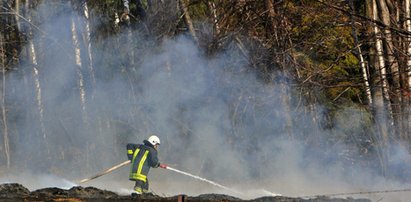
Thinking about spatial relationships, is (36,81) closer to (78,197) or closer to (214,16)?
(214,16)

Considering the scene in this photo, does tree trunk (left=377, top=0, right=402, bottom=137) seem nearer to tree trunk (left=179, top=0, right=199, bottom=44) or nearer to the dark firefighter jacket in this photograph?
tree trunk (left=179, top=0, right=199, bottom=44)

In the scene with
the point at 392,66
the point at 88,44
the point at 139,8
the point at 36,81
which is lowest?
the point at 392,66

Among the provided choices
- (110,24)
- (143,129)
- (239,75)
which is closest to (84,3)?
(110,24)

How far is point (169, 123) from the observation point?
86.2ft

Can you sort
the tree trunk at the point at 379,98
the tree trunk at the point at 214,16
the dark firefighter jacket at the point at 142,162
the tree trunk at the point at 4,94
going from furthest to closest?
the tree trunk at the point at 4,94 < the tree trunk at the point at 214,16 < the tree trunk at the point at 379,98 < the dark firefighter jacket at the point at 142,162

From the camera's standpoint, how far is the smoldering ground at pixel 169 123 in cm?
2320

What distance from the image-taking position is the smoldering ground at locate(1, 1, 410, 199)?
23203 millimetres

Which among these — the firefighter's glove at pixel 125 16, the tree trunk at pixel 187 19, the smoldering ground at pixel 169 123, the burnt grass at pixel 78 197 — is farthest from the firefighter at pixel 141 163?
the firefighter's glove at pixel 125 16

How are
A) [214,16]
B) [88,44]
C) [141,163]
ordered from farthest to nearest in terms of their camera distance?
[88,44], [214,16], [141,163]

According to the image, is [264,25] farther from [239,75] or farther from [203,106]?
[203,106]

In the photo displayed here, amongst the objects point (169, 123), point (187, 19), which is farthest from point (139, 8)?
point (169, 123)

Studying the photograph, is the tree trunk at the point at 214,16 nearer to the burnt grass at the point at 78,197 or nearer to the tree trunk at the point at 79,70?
the tree trunk at the point at 79,70

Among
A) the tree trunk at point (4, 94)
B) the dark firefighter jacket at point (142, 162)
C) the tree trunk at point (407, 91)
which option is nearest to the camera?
the dark firefighter jacket at point (142, 162)

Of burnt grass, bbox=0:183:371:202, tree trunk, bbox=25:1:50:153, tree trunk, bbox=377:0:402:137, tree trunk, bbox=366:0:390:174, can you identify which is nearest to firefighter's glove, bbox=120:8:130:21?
tree trunk, bbox=25:1:50:153
